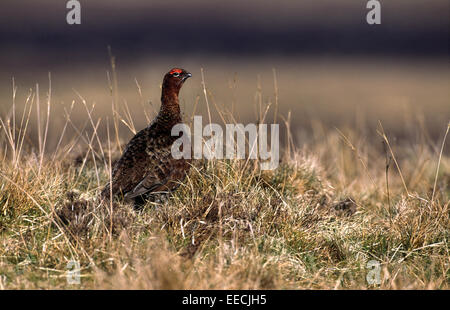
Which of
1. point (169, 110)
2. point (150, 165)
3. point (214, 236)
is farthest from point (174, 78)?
point (214, 236)

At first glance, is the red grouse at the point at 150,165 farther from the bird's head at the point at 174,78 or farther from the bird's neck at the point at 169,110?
the bird's head at the point at 174,78

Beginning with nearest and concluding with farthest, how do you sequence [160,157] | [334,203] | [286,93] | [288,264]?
[288,264] → [160,157] → [334,203] → [286,93]

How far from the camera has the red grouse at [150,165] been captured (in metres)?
4.14

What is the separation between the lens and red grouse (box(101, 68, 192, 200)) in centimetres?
414

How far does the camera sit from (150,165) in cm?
422

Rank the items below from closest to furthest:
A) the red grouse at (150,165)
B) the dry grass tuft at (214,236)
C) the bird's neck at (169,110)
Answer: the dry grass tuft at (214,236) → the red grouse at (150,165) → the bird's neck at (169,110)

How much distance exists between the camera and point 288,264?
334 centimetres

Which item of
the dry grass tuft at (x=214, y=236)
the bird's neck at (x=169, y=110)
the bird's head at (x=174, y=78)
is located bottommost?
the dry grass tuft at (x=214, y=236)

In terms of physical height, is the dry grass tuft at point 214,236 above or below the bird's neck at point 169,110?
below

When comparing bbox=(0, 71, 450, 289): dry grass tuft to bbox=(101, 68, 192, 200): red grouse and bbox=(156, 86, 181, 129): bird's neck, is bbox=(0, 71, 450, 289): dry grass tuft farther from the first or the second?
bbox=(156, 86, 181, 129): bird's neck

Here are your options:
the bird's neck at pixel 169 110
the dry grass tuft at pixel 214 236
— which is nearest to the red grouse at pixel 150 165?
the bird's neck at pixel 169 110
